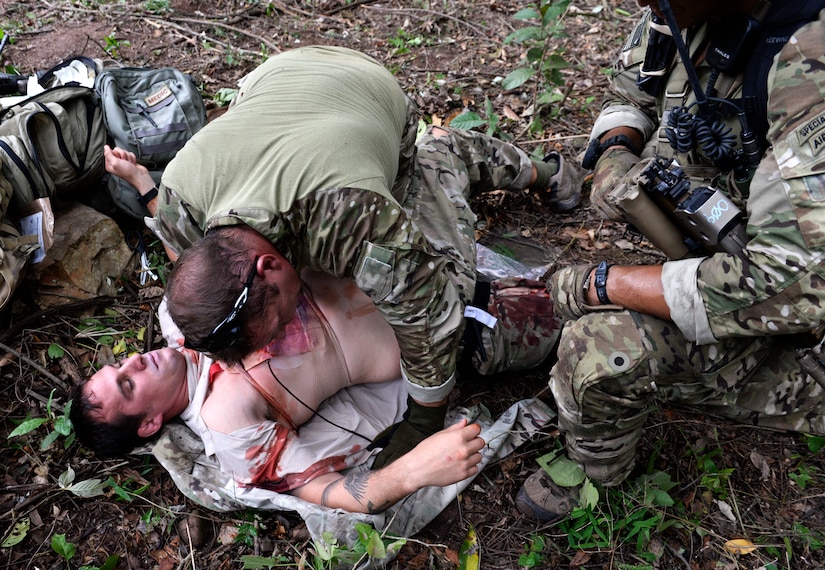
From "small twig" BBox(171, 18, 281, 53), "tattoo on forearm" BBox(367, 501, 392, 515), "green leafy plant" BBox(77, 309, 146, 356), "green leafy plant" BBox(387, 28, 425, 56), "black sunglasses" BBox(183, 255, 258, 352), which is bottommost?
"green leafy plant" BBox(77, 309, 146, 356)

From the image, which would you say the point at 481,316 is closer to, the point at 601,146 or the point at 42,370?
the point at 601,146

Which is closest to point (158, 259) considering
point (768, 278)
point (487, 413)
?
point (487, 413)

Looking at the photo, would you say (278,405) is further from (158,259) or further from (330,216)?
(158,259)

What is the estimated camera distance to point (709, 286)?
215 centimetres

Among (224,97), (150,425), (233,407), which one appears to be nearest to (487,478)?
(233,407)

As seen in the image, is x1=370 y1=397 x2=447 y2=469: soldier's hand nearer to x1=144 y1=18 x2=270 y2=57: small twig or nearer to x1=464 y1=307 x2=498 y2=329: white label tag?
x1=464 y1=307 x2=498 y2=329: white label tag

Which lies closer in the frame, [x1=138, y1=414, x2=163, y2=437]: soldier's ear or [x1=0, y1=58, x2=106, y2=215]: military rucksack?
[x1=138, y1=414, x2=163, y2=437]: soldier's ear

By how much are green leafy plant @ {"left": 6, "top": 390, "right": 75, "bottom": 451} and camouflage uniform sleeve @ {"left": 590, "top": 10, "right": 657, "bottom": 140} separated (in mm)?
3053

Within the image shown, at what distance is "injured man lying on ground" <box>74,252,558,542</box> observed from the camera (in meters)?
2.72

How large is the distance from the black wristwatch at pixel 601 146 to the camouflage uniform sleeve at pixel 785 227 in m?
0.99

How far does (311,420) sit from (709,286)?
201 cm

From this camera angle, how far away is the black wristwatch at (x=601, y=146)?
120 inches

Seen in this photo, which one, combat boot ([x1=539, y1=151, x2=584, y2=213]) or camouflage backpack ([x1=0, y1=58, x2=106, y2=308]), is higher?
camouflage backpack ([x1=0, y1=58, x2=106, y2=308])

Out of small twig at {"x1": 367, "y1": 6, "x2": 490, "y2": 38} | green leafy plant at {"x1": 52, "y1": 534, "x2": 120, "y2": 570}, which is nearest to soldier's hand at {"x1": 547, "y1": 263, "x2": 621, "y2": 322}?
green leafy plant at {"x1": 52, "y1": 534, "x2": 120, "y2": 570}
